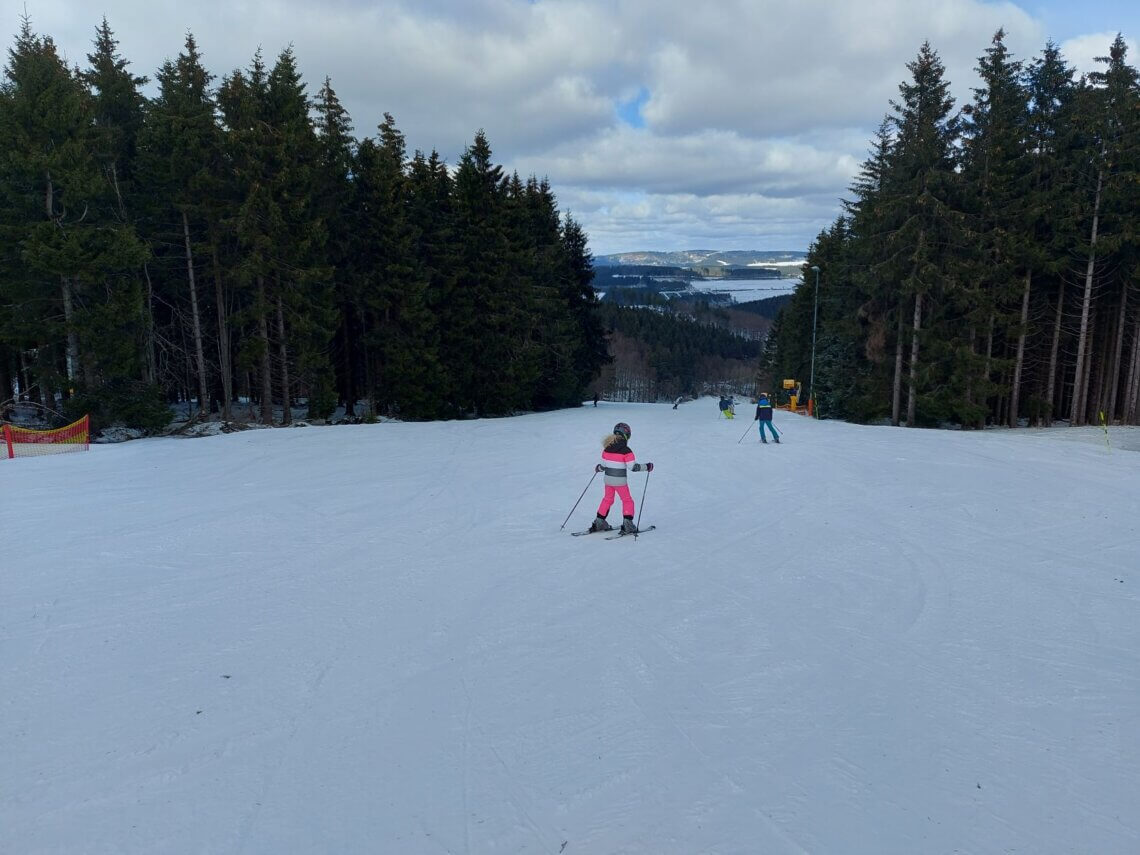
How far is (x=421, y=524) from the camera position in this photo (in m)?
9.95

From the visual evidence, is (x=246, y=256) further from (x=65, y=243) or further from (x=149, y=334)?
(x=65, y=243)

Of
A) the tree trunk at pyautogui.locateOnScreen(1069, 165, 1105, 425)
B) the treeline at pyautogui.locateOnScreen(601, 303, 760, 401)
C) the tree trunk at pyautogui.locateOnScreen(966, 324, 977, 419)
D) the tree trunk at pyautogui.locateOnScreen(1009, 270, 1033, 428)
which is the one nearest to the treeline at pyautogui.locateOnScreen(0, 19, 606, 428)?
the tree trunk at pyautogui.locateOnScreen(966, 324, 977, 419)

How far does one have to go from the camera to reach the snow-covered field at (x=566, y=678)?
3576 millimetres

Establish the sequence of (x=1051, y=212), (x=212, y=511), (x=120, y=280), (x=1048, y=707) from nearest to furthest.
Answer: (x=1048, y=707) < (x=212, y=511) < (x=120, y=280) < (x=1051, y=212)

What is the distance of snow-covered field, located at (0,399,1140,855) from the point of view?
11.7ft

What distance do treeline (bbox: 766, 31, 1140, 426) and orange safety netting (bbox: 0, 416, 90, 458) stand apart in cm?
2775

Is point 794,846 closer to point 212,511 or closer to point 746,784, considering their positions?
point 746,784

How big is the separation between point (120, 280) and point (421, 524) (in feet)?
52.0

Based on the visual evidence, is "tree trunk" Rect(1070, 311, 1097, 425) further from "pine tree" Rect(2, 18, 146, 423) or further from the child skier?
"pine tree" Rect(2, 18, 146, 423)

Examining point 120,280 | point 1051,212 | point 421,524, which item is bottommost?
point 421,524

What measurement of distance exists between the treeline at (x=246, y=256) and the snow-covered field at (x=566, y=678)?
11264mm

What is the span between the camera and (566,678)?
5.15 m

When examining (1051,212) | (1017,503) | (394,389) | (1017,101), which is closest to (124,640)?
(1017,503)

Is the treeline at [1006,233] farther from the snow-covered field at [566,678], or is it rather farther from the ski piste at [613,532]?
the ski piste at [613,532]
